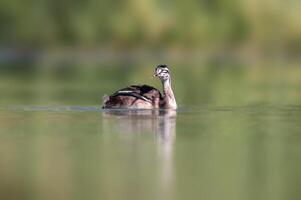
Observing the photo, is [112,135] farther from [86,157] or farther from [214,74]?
[214,74]

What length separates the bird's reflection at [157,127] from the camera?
50.3 ft

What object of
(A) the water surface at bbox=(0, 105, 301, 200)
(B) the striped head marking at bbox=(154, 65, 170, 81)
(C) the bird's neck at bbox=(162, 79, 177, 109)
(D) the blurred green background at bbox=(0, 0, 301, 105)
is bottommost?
(A) the water surface at bbox=(0, 105, 301, 200)

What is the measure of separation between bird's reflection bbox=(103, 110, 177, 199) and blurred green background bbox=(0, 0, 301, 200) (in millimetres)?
32

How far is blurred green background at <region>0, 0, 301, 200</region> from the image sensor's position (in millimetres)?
15023

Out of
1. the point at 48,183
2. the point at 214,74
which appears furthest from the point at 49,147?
the point at 214,74

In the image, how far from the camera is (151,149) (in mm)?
17562

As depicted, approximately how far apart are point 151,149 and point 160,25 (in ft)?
136

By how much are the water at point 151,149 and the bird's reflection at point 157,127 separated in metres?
0.01

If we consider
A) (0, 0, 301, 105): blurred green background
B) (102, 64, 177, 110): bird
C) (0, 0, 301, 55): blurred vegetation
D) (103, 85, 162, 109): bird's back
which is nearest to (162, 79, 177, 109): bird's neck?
(102, 64, 177, 110): bird

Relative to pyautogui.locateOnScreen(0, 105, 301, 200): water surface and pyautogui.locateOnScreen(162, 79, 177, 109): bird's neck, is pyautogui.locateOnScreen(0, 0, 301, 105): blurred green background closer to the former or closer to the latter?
pyautogui.locateOnScreen(162, 79, 177, 109): bird's neck

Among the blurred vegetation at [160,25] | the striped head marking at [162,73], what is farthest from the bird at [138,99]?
the blurred vegetation at [160,25]

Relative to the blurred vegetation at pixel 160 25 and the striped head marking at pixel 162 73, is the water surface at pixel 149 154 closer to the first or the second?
the striped head marking at pixel 162 73

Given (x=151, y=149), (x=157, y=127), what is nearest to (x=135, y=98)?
(x=157, y=127)

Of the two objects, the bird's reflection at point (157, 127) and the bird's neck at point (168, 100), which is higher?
the bird's neck at point (168, 100)
